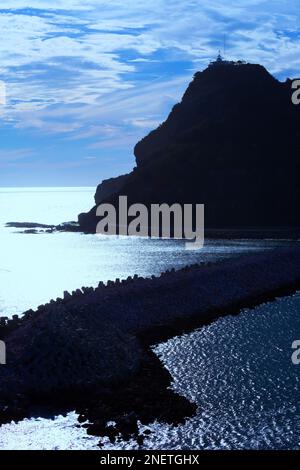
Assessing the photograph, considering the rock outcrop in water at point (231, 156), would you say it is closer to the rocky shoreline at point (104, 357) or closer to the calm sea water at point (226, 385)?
the calm sea water at point (226, 385)

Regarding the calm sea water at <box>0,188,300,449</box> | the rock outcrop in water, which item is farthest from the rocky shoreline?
→ the rock outcrop in water

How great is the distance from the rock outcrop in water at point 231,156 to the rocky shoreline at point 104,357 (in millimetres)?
96675

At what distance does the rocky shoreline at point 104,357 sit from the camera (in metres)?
23.8

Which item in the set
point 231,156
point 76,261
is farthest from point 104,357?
point 231,156

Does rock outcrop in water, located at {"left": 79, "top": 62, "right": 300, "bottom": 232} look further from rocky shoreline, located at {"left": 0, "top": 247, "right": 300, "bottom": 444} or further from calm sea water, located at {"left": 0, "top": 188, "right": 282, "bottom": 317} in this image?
rocky shoreline, located at {"left": 0, "top": 247, "right": 300, "bottom": 444}

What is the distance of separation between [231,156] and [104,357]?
4837 inches

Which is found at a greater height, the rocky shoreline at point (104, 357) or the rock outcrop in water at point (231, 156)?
the rock outcrop in water at point (231, 156)

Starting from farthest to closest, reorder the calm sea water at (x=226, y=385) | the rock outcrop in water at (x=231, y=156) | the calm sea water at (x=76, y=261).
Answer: the rock outcrop in water at (x=231, y=156)
the calm sea water at (x=76, y=261)
the calm sea water at (x=226, y=385)

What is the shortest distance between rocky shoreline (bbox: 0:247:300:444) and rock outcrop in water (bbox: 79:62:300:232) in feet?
317

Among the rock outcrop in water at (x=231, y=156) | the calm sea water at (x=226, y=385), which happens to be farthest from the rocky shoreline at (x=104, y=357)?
the rock outcrop in water at (x=231, y=156)

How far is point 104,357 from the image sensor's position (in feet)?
91.7

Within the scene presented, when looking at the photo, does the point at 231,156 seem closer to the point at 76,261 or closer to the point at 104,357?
the point at 76,261

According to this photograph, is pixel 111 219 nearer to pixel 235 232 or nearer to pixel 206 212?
pixel 206 212

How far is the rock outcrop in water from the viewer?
464ft
